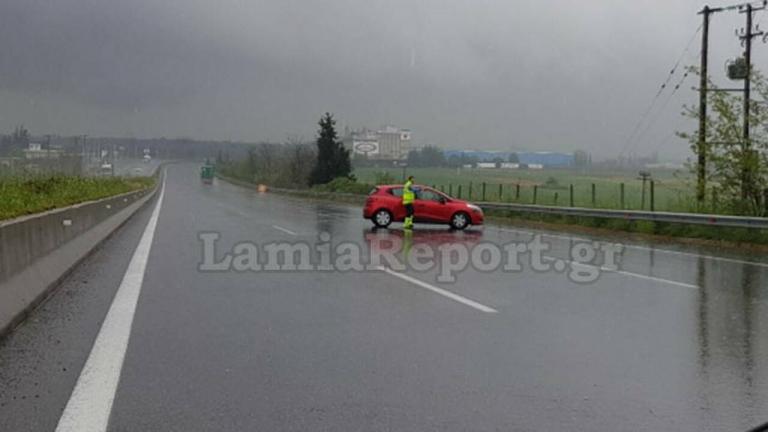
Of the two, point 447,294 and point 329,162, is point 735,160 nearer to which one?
point 447,294

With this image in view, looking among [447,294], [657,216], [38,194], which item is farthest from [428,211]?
[447,294]

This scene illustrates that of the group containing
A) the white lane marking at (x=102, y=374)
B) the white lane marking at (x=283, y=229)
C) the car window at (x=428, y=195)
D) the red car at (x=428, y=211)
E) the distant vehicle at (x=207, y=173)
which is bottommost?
the white lane marking at (x=102, y=374)

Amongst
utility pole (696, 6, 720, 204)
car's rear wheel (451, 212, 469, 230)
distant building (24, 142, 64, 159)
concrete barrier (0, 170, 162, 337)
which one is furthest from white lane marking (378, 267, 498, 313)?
Answer: distant building (24, 142, 64, 159)

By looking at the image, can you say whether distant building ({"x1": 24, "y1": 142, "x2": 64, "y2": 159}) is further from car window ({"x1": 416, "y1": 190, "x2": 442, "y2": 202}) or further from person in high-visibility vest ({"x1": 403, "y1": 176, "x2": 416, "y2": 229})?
car window ({"x1": 416, "y1": 190, "x2": 442, "y2": 202})

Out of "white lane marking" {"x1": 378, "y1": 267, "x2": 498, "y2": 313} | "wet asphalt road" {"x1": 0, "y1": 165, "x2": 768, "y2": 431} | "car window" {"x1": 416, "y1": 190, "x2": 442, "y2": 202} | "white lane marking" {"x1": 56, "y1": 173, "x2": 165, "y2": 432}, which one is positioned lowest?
"white lane marking" {"x1": 56, "y1": 173, "x2": 165, "y2": 432}

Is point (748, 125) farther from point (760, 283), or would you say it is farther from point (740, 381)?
point (740, 381)

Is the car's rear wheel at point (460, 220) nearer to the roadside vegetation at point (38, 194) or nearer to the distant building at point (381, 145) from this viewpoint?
the roadside vegetation at point (38, 194)

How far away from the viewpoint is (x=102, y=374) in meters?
6.12

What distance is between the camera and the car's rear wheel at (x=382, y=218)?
989 inches

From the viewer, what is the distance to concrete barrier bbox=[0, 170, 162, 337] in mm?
8336

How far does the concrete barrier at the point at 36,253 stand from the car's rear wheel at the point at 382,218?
9.46 metres

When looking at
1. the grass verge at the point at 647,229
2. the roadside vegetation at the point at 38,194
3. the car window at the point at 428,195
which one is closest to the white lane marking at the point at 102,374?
the roadside vegetation at the point at 38,194

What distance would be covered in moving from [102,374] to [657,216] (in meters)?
18.2

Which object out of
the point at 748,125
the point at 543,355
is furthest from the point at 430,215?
the point at 543,355
